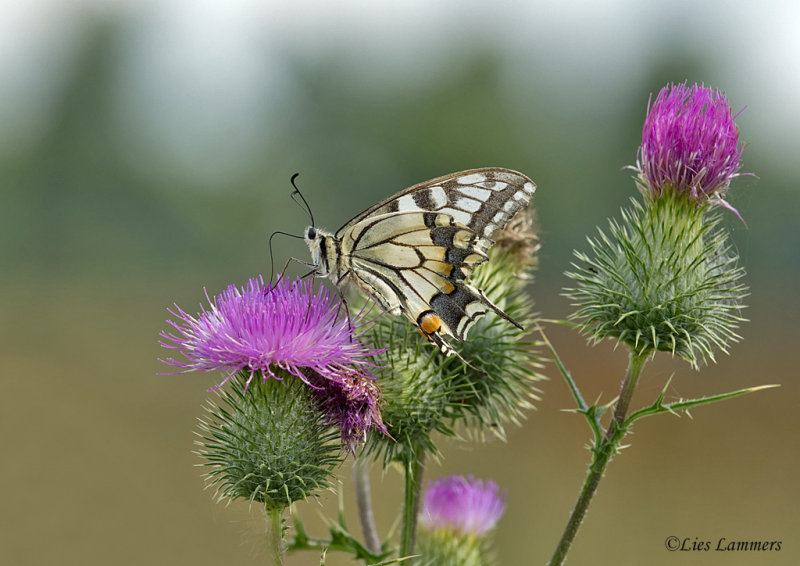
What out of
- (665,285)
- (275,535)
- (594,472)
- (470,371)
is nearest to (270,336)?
(275,535)

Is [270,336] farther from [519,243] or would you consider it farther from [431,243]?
[519,243]

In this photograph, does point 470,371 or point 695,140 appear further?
point 470,371

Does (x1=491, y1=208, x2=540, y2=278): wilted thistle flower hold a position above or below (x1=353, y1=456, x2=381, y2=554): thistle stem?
above

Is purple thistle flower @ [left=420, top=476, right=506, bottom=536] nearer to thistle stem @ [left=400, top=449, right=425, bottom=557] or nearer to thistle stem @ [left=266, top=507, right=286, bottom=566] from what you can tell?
thistle stem @ [left=400, top=449, right=425, bottom=557]

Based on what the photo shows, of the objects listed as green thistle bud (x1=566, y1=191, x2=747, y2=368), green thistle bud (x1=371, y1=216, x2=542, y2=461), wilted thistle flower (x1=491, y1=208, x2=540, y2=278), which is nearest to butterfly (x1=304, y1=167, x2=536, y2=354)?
green thistle bud (x1=371, y1=216, x2=542, y2=461)

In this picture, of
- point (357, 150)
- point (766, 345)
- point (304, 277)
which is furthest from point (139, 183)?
point (304, 277)

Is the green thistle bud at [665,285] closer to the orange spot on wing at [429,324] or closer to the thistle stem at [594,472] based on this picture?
the thistle stem at [594,472]
